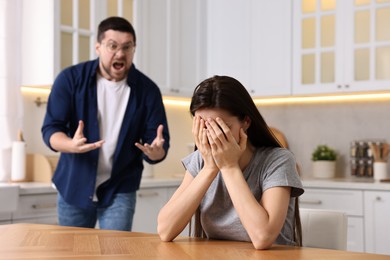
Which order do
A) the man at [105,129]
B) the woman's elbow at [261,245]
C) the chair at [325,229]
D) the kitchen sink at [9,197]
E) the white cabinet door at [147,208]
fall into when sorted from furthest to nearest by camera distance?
the white cabinet door at [147,208], the kitchen sink at [9,197], the man at [105,129], the chair at [325,229], the woman's elbow at [261,245]

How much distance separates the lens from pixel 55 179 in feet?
9.89

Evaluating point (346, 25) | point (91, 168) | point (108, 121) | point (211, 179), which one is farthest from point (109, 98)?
point (346, 25)

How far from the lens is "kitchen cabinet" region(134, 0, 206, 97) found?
4691 millimetres

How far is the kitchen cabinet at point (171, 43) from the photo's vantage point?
15.4ft

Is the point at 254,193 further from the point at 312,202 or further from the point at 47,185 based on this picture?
the point at 312,202

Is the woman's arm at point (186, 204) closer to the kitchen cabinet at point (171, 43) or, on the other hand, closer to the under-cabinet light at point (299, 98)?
the under-cabinet light at point (299, 98)

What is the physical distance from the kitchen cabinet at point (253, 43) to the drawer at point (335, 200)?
821 mm

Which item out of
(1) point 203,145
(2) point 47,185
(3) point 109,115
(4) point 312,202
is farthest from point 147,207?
(1) point 203,145

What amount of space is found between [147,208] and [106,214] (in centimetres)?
140

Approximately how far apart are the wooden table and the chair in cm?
35

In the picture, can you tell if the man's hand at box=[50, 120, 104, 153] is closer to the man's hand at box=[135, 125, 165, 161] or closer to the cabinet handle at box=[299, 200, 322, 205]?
the man's hand at box=[135, 125, 165, 161]

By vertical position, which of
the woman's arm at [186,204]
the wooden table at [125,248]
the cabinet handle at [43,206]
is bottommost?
the cabinet handle at [43,206]

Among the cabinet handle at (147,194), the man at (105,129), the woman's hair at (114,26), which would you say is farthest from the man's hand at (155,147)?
the cabinet handle at (147,194)

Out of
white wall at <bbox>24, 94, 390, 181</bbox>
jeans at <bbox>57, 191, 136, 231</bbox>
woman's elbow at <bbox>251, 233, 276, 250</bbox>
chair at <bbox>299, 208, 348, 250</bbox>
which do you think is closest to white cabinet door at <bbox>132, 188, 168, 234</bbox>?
white wall at <bbox>24, 94, 390, 181</bbox>
